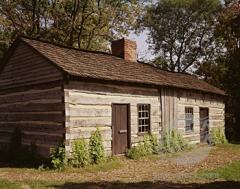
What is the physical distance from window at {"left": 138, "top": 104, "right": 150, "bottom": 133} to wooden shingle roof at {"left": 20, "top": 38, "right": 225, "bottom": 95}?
48.8 inches

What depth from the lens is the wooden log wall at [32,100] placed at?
48.1 feet

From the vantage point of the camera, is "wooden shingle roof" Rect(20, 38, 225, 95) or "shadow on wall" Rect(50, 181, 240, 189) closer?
"shadow on wall" Rect(50, 181, 240, 189)

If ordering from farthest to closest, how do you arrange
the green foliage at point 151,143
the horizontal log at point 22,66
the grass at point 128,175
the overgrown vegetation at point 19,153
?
the green foliage at point 151,143 < the horizontal log at point 22,66 < the overgrown vegetation at point 19,153 < the grass at point 128,175

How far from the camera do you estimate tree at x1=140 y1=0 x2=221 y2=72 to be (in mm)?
44812

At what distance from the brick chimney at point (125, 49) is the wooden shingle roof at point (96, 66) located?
0.89 m

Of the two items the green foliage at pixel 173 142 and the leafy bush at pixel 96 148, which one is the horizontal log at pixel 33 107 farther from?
the green foliage at pixel 173 142

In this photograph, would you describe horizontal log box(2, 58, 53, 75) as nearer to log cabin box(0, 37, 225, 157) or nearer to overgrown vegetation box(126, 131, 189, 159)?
log cabin box(0, 37, 225, 157)

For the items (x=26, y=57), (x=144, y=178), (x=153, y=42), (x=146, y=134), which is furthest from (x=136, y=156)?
(x=153, y=42)

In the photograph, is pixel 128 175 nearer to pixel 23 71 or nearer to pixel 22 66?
pixel 23 71

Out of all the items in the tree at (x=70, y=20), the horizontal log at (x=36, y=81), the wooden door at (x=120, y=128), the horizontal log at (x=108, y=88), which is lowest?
the wooden door at (x=120, y=128)

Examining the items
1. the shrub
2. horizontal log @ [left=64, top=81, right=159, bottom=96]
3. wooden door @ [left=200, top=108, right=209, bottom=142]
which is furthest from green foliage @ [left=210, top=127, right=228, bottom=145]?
the shrub

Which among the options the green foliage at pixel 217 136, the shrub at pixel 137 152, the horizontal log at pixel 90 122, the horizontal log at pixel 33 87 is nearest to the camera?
the horizontal log at pixel 90 122

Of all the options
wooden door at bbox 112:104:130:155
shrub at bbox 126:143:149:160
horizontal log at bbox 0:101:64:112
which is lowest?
shrub at bbox 126:143:149:160

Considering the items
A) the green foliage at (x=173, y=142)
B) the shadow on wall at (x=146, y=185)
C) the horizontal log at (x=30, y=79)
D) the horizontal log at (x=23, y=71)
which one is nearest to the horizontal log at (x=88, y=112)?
the horizontal log at (x=30, y=79)
